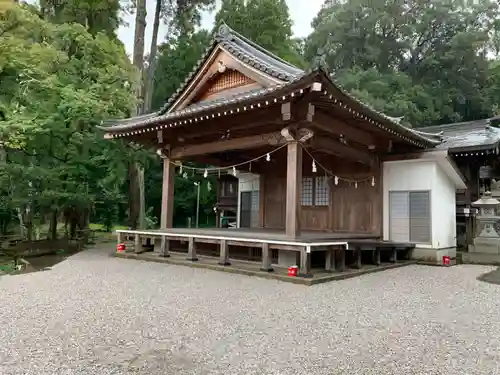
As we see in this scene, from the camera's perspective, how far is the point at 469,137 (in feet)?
34.0

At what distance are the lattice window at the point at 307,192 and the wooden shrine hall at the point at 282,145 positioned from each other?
3 centimetres

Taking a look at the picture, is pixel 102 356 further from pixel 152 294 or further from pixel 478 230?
pixel 478 230

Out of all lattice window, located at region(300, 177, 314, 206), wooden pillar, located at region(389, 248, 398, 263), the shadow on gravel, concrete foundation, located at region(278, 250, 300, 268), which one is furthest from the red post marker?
concrete foundation, located at region(278, 250, 300, 268)

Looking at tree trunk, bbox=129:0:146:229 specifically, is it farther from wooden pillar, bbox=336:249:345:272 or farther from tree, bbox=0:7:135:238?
wooden pillar, bbox=336:249:345:272

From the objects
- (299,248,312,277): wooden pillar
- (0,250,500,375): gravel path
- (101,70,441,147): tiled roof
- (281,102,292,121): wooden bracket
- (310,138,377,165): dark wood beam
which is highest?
(101,70,441,147): tiled roof

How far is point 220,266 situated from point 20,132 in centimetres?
575

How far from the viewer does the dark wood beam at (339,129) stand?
7.06m

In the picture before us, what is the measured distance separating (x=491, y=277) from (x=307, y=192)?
4.93m

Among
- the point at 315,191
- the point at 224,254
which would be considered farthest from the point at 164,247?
the point at 315,191

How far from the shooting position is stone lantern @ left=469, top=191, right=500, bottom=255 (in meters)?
9.15

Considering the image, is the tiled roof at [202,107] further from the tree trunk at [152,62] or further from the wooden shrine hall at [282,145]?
the tree trunk at [152,62]

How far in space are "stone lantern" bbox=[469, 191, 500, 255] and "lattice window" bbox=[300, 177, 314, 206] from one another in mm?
4103

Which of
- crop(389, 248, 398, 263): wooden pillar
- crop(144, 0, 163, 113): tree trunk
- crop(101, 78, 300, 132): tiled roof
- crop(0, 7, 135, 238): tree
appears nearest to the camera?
crop(101, 78, 300, 132): tiled roof

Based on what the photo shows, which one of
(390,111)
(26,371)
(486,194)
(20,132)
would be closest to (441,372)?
(26,371)
